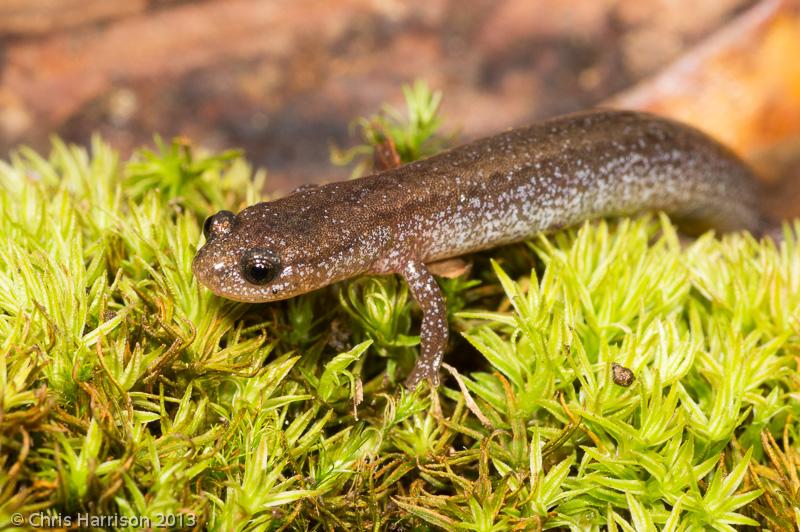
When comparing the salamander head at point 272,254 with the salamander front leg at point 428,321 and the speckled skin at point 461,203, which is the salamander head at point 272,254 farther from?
the salamander front leg at point 428,321

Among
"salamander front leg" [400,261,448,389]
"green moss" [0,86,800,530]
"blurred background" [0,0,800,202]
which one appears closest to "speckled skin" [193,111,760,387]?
"salamander front leg" [400,261,448,389]

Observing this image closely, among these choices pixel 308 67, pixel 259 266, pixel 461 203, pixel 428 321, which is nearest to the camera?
pixel 259 266

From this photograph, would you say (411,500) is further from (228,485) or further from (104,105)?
(104,105)

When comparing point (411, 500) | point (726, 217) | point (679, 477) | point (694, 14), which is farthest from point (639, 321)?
point (694, 14)

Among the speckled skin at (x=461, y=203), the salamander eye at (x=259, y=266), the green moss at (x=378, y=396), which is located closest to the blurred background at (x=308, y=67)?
the speckled skin at (x=461, y=203)

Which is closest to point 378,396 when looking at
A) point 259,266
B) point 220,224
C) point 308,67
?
point 259,266

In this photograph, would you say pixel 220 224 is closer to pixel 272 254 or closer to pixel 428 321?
pixel 272 254
